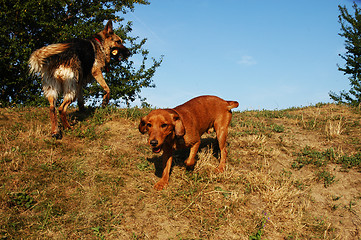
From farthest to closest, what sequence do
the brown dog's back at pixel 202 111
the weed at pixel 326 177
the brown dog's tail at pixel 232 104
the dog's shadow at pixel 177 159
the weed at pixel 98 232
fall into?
the brown dog's tail at pixel 232 104, the dog's shadow at pixel 177 159, the weed at pixel 326 177, the brown dog's back at pixel 202 111, the weed at pixel 98 232

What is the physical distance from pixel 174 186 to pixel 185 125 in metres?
1.23

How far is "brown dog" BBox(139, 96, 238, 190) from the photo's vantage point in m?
4.62

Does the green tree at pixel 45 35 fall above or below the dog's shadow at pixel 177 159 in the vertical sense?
above

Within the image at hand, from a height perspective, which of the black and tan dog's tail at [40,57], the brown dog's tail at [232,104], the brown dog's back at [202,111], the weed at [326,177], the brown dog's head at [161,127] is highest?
the black and tan dog's tail at [40,57]

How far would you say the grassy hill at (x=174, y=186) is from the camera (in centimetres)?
437

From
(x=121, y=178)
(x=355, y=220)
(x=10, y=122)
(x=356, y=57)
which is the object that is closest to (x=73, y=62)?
(x=10, y=122)

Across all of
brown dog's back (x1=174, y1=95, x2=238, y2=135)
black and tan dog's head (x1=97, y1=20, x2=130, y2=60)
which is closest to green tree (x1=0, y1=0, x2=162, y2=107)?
black and tan dog's head (x1=97, y1=20, x2=130, y2=60)

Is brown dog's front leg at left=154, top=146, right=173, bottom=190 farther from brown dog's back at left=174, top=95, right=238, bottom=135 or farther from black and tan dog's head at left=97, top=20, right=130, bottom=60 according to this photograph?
black and tan dog's head at left=97, top=20, right=130, bottom=60

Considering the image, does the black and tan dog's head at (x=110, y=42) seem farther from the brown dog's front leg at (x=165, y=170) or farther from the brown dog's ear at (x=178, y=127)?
the brown dog's ear at (x=178, y=127)

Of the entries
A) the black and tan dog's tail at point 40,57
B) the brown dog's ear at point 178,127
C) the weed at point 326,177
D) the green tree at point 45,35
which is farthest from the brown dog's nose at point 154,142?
the green tree at point 45,35

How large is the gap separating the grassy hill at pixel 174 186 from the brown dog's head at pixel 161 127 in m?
1.15

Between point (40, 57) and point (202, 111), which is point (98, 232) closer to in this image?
point (202, 111)

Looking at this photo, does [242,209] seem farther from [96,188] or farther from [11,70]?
[11,70]

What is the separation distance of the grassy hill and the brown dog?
496mm
